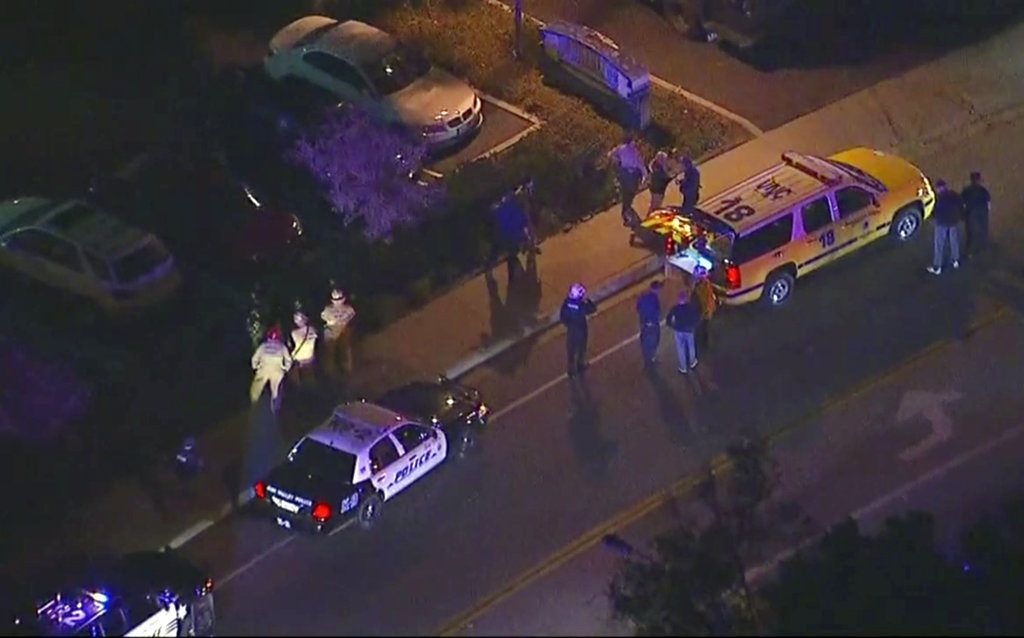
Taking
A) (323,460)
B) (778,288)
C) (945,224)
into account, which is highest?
(323,460)

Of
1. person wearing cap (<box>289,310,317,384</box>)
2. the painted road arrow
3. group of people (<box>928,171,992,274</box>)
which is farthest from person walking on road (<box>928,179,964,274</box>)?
person wearing cap (<box>289,310,317,384</box>)

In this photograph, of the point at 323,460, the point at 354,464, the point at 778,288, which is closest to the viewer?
the point at 354,464

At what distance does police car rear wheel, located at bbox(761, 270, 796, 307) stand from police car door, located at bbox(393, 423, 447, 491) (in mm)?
5383

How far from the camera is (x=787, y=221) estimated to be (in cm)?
2466

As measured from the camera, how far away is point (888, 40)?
32375 mm

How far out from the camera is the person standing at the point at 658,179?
2728 centimetres

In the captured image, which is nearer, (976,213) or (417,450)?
(417,450)

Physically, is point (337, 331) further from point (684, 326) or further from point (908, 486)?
point (908, 486)

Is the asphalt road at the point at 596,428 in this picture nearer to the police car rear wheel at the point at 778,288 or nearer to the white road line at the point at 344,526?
the white road line at the point at 344,526

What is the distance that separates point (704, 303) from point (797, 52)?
31.5ft

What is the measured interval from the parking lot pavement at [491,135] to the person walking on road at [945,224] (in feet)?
24.0

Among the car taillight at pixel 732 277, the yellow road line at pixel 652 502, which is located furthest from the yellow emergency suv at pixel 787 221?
the yellow road line at pixel 652 502

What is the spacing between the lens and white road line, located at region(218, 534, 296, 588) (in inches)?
833

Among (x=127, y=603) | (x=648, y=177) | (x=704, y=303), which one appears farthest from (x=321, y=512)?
(x=648, y=177)
